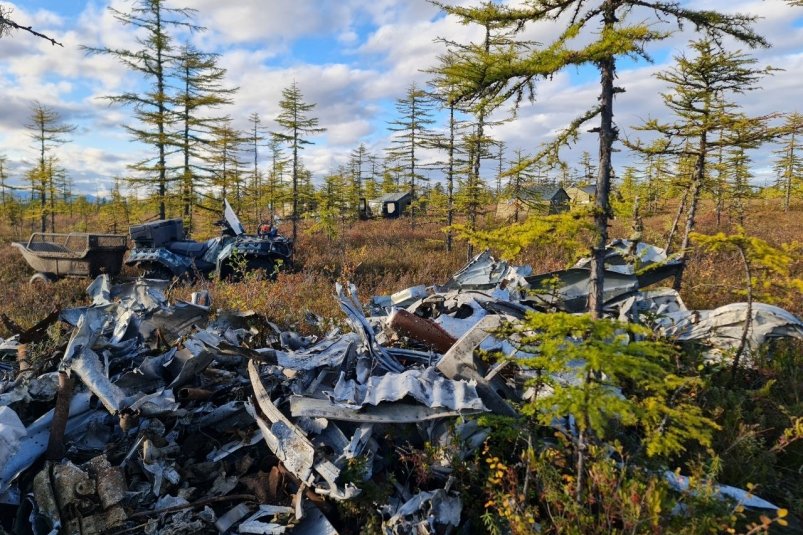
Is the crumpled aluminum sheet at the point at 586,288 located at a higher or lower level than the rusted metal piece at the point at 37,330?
higher

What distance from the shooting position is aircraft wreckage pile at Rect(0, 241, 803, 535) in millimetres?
2803

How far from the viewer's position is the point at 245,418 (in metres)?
3.71

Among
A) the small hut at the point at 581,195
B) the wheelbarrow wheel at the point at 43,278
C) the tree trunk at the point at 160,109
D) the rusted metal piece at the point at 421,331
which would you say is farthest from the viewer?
the tree trunk at the point at 160,109

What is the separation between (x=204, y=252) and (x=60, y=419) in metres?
9.07

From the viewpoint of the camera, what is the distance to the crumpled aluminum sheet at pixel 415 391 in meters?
3.21

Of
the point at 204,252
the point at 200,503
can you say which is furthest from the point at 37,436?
the point at 204,252

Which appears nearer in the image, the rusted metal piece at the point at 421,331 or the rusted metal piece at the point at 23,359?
the rusted metal piece at the point at 23,359

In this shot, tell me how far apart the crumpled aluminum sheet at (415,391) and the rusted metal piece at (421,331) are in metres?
0.90

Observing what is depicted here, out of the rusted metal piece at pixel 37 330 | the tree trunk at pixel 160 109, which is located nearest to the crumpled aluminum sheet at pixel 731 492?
the rusted metal piece at pixel 37 330

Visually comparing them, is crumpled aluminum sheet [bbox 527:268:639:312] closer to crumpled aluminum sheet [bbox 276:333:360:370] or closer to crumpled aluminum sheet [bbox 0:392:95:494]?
crumpled aluminum sheet [bbox 276:333:360:370]

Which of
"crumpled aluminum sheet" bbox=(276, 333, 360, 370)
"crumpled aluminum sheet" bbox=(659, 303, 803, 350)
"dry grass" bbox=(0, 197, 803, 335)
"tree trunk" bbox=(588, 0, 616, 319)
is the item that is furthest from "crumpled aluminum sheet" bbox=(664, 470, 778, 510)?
"crumpled aluminum sheet" bbox=(276, 333, 360, 370)

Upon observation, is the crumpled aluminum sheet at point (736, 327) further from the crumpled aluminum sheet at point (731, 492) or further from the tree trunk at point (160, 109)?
the tree trunk at point (160, 109)

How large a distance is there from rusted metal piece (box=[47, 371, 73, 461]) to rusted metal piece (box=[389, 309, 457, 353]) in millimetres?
2854

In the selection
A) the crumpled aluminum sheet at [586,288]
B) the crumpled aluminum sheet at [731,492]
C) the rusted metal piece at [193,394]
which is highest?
the crumpled aluminum sheet at [586,288]
